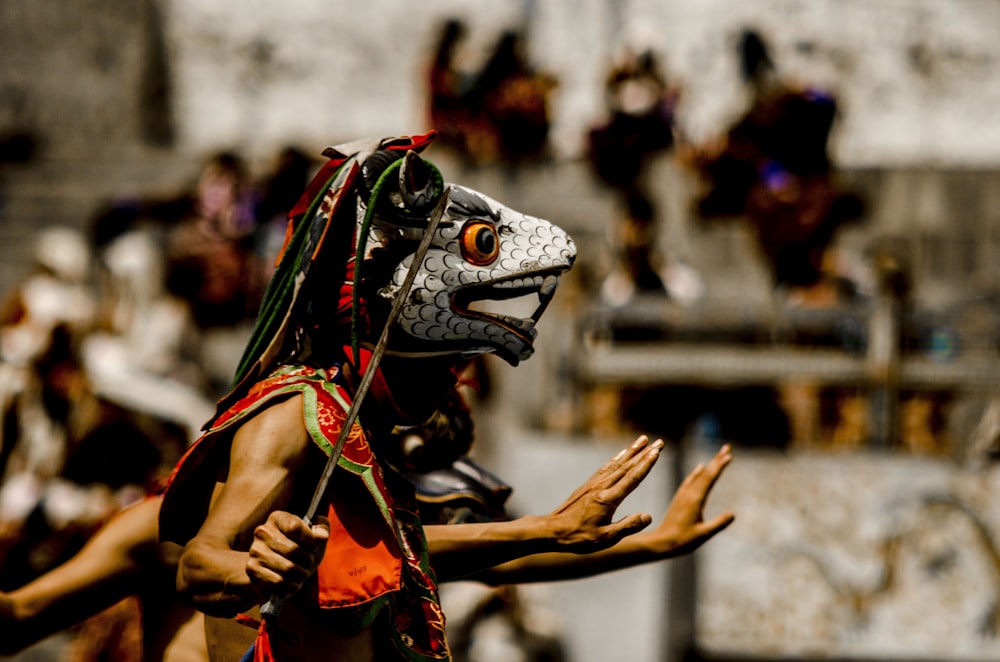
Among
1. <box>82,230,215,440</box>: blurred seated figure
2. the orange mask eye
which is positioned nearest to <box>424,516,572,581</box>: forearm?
the orange mask eye

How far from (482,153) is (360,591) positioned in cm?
920

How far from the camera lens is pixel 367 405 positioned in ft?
11.8

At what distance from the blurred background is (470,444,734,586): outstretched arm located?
3159 mm

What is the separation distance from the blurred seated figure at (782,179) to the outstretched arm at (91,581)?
7431 mm

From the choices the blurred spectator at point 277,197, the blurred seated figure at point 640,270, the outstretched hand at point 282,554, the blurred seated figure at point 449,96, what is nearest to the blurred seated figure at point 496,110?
the blurred seated figure at point 449,96

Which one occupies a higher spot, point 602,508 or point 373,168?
point 373,168

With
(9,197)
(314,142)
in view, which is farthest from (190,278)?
(314,142)

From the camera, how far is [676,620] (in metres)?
8.90

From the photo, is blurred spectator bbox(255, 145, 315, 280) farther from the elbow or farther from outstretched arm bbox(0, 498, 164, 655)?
the elbow

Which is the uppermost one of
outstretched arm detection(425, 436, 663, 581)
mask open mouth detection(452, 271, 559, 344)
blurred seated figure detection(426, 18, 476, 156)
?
blurred seated figure detection(426, 18, 476, 156)

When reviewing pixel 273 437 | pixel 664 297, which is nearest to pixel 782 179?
pixel 664 297

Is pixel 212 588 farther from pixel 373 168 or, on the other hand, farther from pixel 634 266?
pixel 634 266

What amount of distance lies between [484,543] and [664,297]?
683 centimetres

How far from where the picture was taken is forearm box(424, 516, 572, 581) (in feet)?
11.5
